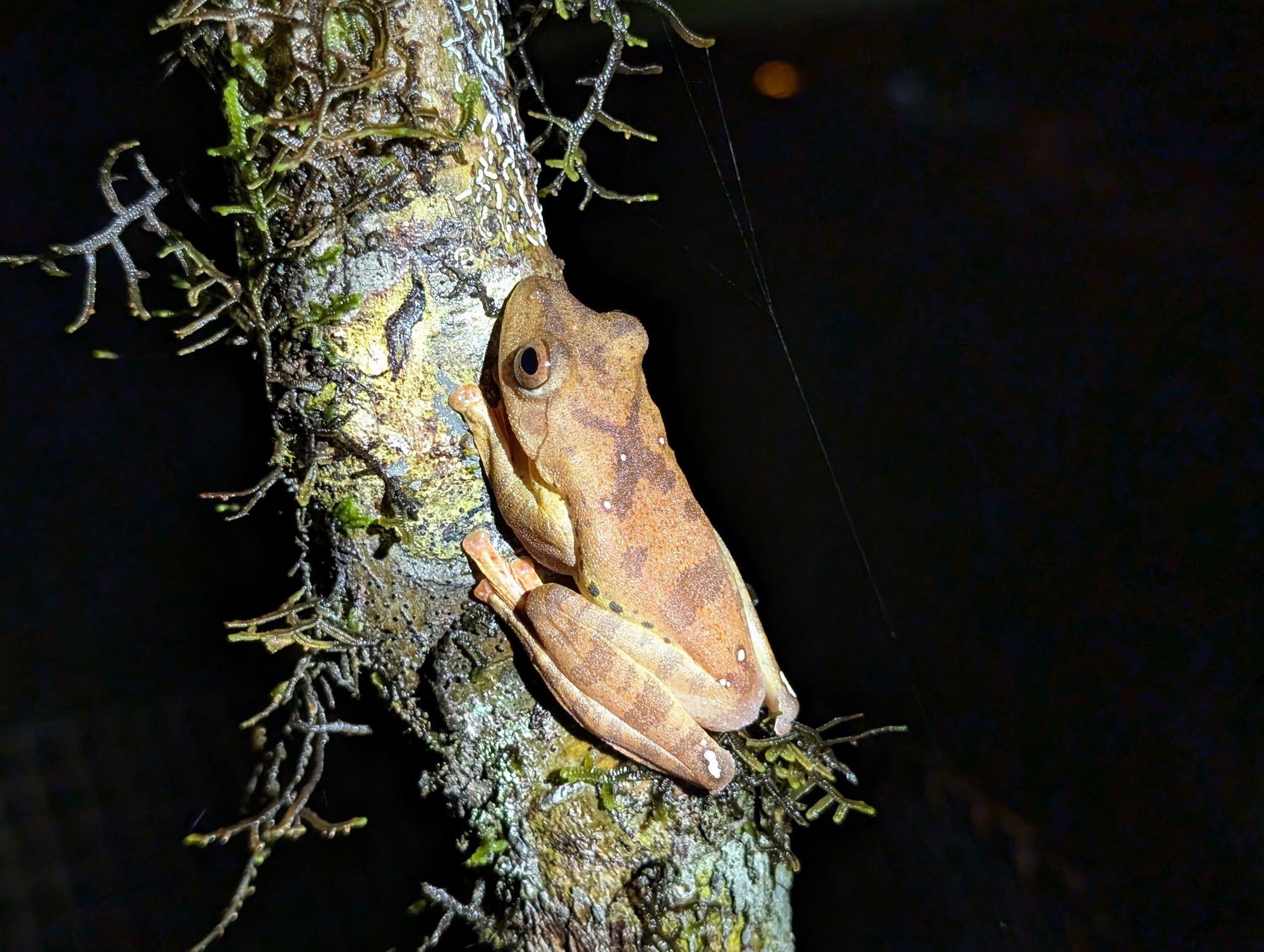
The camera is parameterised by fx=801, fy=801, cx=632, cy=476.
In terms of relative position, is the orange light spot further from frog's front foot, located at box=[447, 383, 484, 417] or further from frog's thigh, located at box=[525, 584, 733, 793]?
frog's thigh, located at box=[525, 584, 733, 793]

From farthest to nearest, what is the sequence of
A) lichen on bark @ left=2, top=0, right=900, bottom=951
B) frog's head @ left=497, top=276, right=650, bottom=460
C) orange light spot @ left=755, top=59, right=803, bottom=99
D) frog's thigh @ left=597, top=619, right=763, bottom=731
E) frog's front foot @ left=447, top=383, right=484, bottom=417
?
orange light spot @ left=755, top=59, right=803, bottom=99
frog's thigh @ left=597, top=619, right=763, bottom=731
frog's head @ left=497, top=276, right=650, bottom=460
frog's front foot @ left=447, top=383, right=484, bottom=417
lichen on bark @ left=2, top=0, right=900, bottom=951

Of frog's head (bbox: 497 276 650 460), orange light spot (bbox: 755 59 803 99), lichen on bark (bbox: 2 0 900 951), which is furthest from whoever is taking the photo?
orange light spot (bbox: 755 59 803 99)

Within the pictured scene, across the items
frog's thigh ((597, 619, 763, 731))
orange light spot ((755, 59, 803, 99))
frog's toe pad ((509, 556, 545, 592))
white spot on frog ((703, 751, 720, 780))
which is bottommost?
white spot on frog ((703, 751, 720, 780))

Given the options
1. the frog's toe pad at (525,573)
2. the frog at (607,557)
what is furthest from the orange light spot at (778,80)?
the frog's toe pad at (525,573)

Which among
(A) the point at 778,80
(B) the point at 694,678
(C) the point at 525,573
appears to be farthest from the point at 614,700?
(A) the point at 778,80

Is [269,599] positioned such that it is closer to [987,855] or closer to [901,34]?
[987,855]

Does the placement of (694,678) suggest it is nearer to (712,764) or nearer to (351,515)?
Answer: (712,764)

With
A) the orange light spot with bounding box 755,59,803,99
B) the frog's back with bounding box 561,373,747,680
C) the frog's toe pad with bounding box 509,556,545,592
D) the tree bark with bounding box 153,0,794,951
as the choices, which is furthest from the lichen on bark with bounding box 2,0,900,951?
the orange light spot with bounding box 755,59,803,99

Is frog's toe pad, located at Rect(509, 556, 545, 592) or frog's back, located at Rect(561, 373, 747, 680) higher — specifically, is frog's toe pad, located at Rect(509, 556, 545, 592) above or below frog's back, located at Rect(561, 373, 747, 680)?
below
